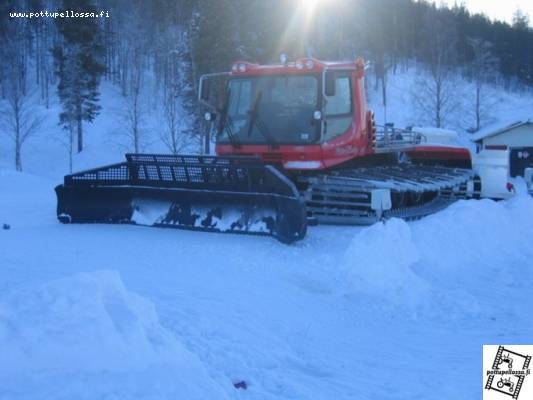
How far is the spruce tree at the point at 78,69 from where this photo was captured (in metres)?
41.7

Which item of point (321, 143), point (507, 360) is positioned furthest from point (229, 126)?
point (507, 360)

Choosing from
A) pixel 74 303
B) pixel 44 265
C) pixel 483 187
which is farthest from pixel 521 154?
pixel 74 303

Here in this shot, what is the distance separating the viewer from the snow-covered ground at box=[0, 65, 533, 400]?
12.0ft

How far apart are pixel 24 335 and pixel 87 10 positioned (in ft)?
145

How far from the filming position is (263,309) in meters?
6.01

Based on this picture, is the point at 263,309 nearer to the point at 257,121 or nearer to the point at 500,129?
the point at 257,121

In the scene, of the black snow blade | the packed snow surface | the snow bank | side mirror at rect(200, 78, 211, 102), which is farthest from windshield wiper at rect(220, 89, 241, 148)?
the snow bank

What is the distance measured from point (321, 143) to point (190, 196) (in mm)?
2336

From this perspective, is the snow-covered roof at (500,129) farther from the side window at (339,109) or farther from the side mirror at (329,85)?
the side mirror at (329,85)

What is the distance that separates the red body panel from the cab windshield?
0.12 m

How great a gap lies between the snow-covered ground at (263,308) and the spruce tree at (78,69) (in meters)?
31.9

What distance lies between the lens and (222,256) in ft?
27.1

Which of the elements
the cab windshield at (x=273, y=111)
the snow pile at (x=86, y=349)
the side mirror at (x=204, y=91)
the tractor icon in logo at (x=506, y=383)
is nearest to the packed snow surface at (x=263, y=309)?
the snow pile at (x=86, y=349)

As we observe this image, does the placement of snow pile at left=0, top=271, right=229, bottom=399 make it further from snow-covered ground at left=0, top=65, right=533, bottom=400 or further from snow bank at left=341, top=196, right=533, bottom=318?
snow bank at left=341, top=196, right=533, bottom=318
